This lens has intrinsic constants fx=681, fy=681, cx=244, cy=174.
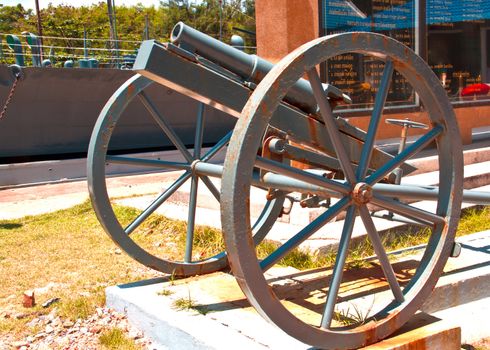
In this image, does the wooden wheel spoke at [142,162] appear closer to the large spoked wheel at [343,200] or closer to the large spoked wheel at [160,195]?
the large spoked wheel at [160,195]

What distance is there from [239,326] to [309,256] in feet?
6.01

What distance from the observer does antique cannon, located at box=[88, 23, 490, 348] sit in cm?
269

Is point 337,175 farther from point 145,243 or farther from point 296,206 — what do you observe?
point 145,243

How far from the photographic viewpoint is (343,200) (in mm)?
3105

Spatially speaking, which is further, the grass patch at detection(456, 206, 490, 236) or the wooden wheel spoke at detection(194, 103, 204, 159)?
the grass patch at detection(456, 206, 490, 236)

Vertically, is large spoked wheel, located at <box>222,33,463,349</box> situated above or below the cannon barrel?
below

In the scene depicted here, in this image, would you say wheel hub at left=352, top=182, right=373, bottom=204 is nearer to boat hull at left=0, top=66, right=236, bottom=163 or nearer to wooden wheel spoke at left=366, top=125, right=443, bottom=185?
wooden wheel spoke at left=366, top=125, right=443, bottom=185

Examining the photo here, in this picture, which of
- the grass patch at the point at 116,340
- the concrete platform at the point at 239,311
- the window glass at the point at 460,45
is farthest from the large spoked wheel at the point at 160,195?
the window glass at the point at 460,45

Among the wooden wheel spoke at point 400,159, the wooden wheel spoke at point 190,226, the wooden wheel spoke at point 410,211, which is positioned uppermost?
the wooden wheel spoke at point 400,159

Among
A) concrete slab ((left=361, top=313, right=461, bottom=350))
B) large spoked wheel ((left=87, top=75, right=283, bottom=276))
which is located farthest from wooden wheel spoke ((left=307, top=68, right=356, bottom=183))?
large spoked wheel ((left=87, top=75, right=283, bottom=276))

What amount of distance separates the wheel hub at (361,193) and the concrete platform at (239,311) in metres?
0.65

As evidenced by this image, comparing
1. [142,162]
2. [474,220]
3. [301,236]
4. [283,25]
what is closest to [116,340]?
[142,162]

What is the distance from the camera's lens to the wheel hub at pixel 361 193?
10.2 feet

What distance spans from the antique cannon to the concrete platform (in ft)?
0.45
